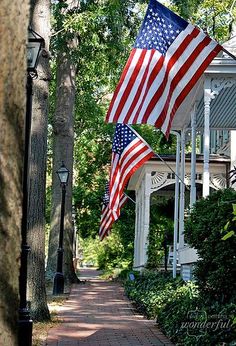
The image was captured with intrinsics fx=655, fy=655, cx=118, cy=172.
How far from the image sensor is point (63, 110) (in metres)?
22.3

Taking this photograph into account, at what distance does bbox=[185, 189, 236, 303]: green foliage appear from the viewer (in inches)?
325

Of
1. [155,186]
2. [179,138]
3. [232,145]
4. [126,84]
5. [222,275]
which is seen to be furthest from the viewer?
[155,186]

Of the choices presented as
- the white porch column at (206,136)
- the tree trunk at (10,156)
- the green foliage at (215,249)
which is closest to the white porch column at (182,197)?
the white porch column at (206,136)

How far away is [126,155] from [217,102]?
2759 millimetres

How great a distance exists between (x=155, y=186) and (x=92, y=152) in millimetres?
14535

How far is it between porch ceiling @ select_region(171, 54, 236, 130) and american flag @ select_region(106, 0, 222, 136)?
1751 mm

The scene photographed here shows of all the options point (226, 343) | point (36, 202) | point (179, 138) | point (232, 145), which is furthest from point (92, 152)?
point (226, 343)

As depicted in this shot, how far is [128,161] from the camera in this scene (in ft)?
54.5

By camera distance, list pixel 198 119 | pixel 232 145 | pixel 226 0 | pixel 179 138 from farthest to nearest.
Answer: pixel 226 0
pixel 232 145
pixel 179 138
pixel 198 119

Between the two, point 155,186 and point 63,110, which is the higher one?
point 63,110

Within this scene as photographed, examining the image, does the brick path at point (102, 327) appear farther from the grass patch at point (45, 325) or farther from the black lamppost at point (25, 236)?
the black lamppost at point (25, 236)

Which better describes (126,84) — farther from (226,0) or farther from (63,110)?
(226,0)

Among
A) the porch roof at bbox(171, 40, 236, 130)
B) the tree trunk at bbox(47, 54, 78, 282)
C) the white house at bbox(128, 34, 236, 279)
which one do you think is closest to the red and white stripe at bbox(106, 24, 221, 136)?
the white house at bbox(128, 34, 236, 279)

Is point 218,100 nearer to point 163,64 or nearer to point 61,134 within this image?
point 163,64
